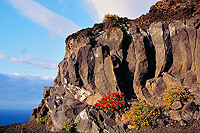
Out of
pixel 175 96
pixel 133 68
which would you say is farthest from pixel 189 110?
pixel 133 68

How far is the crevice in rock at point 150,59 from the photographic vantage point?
680 inches

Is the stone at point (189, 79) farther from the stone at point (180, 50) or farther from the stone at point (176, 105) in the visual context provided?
the stone at point (176, 105)

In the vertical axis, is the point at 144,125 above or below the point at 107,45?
below

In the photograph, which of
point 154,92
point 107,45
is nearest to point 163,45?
point 154,92

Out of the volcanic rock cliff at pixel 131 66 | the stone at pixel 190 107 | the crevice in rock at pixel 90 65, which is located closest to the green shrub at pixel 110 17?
the volcanic rock cliff at pixel 131 66

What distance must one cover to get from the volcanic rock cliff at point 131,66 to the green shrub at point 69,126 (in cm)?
39

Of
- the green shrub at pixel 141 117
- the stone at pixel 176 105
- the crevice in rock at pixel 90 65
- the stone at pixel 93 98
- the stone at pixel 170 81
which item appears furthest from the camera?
the crevice in rock at pixel 90 65

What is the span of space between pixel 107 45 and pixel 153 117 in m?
10.2

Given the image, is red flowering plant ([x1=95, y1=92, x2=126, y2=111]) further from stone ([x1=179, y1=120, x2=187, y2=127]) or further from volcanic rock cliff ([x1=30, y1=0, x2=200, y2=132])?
stone ([x1=179, y1=120, x2=187, y2=127])

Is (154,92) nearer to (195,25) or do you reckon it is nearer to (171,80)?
(171,80)

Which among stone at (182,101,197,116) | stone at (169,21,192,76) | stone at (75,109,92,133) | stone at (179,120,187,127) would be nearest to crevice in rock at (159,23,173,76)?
stone at (169,21,192,76)

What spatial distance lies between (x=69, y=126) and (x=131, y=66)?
9326 millimetres

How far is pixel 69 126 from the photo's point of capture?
14.1 m

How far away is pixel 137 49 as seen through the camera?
17.6 m
